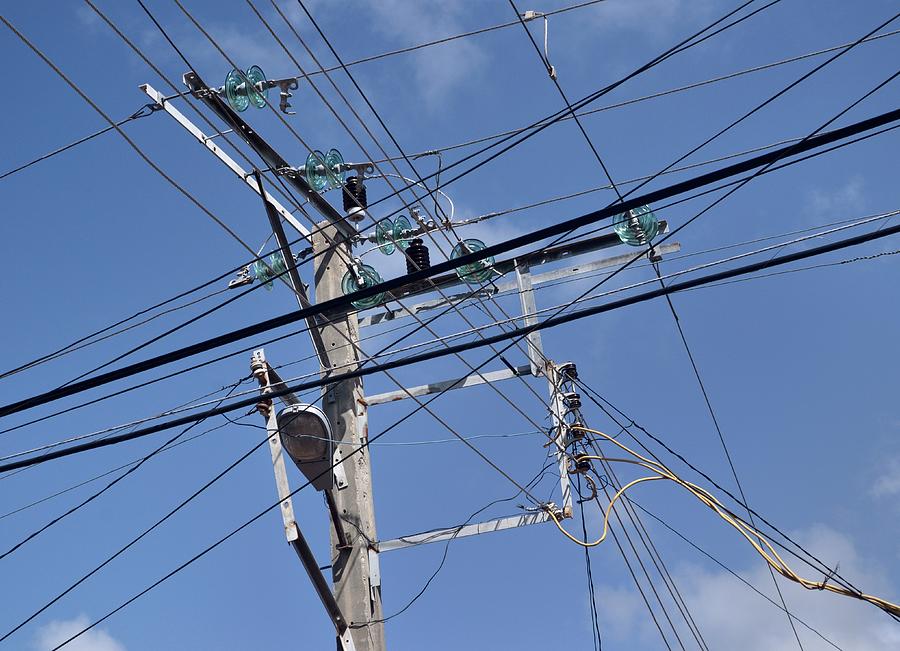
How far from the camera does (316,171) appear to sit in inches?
345

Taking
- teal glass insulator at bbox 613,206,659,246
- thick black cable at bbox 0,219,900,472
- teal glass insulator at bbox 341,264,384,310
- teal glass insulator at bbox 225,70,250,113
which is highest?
teal glass insulator at bbox 225,70,250,113

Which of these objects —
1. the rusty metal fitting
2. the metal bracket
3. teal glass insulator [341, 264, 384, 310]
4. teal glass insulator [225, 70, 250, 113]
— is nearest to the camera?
the rusty metal fitting

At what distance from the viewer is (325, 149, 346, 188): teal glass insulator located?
8836 mm

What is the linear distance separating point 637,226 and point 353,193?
232cm

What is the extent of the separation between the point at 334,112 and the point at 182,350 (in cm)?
229

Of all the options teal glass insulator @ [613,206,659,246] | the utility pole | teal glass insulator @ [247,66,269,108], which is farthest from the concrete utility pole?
teal glass insulator @ [613,206,659,246]

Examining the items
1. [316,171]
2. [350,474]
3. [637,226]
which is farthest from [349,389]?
[637,226]

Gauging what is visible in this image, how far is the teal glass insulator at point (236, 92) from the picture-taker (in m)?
7.98

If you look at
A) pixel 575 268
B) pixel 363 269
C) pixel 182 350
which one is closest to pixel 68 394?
pixel 182 350

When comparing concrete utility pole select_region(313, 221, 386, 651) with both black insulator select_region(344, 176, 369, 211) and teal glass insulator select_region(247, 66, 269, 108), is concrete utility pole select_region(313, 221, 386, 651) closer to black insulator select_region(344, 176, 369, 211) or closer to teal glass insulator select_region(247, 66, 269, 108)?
black insulator select_region(344, 176, 369, 211)

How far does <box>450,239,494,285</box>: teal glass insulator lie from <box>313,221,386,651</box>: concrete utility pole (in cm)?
88

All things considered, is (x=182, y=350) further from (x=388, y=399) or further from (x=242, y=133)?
(x=388, y=399)

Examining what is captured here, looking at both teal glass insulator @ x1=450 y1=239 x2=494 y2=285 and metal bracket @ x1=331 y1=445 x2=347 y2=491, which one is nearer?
metal bracket @ x1=331 y1=445 x2=347 y2=491

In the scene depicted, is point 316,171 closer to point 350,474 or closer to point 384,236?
point 384,236
